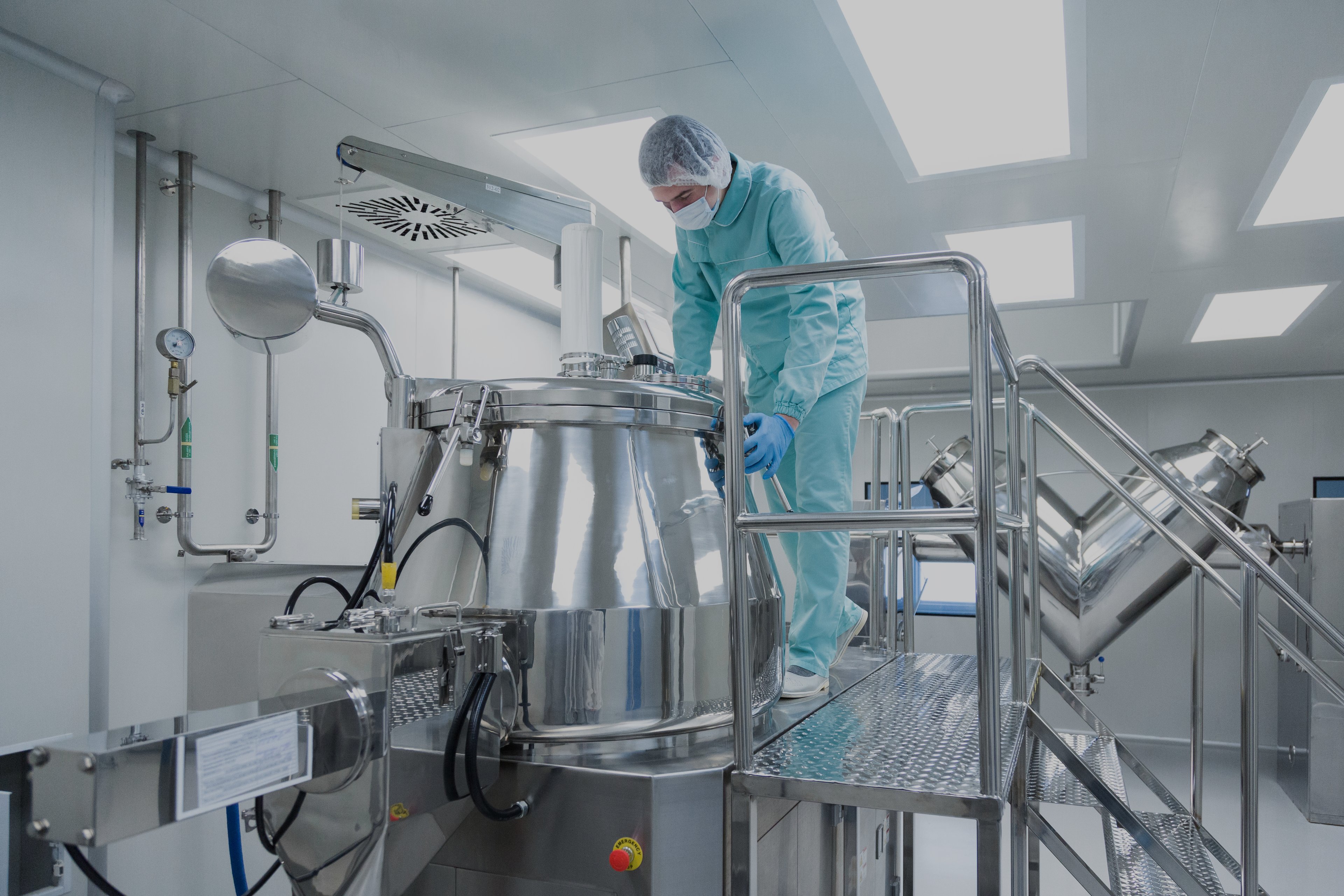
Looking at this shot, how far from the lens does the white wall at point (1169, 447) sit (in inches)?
228

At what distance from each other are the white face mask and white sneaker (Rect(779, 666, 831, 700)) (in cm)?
89

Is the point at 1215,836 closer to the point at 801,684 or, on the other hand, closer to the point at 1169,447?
the point at 1169,447

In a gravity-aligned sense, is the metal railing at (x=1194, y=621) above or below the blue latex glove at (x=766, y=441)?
below

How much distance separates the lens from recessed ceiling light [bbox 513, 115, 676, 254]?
2.75 metres

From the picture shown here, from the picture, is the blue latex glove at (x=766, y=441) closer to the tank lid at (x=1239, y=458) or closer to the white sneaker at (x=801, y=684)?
the white sneaker at (x=801, y=684)

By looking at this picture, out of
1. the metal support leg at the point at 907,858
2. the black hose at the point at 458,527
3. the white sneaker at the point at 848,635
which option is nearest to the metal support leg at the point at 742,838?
the black hose at the point at 458,527

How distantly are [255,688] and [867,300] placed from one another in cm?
322

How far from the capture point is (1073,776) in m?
2.26

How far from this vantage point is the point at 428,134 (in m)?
2.76

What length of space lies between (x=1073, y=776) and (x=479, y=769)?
1.79 meters

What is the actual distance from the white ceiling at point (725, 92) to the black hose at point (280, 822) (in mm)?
1786

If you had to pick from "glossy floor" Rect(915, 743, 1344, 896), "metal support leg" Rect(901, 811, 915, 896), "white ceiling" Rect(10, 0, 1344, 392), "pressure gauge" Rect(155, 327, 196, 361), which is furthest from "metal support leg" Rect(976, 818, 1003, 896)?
"pressure gauge" Rect(155, 327, 196, 361)

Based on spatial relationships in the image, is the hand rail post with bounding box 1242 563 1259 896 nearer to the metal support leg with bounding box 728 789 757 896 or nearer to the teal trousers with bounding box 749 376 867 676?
the teal trousers with bounding box 749 376 867 676

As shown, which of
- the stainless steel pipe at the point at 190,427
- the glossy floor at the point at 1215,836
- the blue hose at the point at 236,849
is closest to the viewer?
the blue hose at the point at 236,849
